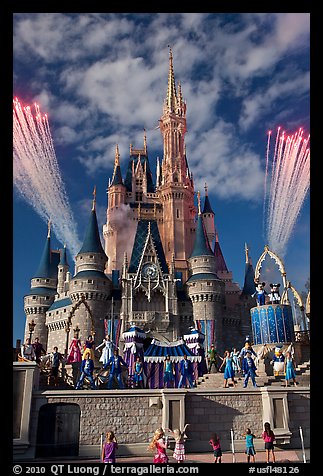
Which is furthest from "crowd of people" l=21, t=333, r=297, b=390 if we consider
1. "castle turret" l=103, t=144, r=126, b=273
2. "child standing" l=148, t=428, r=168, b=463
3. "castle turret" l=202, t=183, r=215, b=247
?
"castle turret" l=202, t=183, r=215, b=247

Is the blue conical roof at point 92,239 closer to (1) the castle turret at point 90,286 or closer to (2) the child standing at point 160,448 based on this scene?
(1) the castle turret at point 90,286

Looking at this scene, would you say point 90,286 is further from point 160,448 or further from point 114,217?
point 160,448

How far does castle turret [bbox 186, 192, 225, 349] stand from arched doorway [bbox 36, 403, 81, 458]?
32704 millimetres

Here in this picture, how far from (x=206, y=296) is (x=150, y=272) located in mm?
7077

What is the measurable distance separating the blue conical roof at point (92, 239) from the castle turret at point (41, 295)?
9364 mm

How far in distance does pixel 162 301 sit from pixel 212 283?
603 cm

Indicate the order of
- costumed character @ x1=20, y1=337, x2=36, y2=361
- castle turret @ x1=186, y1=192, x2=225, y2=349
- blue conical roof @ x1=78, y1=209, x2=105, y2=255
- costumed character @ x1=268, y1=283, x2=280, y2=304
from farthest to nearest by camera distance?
blue conical roof @ x1=78, y1=209, x2=105, y2=255, castle turret @ x1=186, y1=192, x2=225, y2=349, costumed character @ x1=268, y1=283, x2=280, y2=304, costumed character @ x1=20, y1=337, x2=36, y2=361

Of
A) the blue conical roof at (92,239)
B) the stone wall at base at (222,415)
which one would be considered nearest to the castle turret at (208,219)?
the blue conical roof at (92,239)

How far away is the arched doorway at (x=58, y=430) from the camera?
14.7 m

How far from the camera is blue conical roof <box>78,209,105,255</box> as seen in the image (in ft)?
167

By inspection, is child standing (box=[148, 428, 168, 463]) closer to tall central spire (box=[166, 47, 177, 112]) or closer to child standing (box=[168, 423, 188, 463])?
child standing (box=[168, 423, 188, 463])

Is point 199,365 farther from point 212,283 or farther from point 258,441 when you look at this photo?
point 212,283
